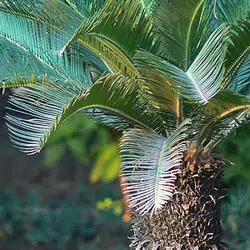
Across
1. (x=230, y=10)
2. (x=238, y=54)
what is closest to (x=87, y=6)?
(x=230, y=10)

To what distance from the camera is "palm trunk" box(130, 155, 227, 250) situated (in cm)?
389

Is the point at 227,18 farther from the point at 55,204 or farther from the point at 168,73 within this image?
the point at 55,204

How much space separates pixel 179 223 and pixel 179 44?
1.11 meters

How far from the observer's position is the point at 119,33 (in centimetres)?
352

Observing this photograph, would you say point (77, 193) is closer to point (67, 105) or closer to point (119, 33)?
point (119, 33)

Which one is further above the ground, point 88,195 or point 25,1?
point 25,1

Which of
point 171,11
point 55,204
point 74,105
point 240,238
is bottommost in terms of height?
point 55,204

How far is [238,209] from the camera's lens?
6688 mm

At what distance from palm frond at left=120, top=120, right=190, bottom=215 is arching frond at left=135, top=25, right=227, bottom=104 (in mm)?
326

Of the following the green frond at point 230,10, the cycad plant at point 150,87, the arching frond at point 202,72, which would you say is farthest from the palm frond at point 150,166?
the green frond at point 230,10

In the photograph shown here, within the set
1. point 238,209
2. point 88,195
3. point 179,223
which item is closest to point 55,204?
point 88,195

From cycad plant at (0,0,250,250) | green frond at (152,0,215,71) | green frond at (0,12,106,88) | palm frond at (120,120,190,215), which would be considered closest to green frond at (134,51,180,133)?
cycad plant at (0,0,250,250)

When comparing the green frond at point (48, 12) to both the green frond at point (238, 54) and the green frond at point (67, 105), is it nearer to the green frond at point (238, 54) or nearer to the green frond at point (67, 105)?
the green frond at point (67, 105)

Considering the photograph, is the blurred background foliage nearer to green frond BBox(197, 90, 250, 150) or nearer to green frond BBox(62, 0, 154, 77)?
green frond BBox(197, 90, 250, 150)
